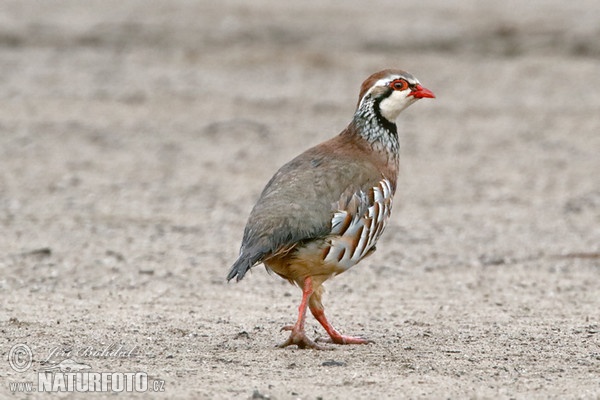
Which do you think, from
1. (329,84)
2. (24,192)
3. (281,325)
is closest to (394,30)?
(329,84)

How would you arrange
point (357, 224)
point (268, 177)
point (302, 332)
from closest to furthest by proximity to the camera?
point (302, 332) → point (357, 224) → point (268, 177)

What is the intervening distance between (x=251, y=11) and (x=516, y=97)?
574cm

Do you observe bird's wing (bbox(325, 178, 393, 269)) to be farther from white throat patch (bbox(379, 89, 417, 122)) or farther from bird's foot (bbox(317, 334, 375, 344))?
white throat patch (bbox(379, 89, 417, 122))

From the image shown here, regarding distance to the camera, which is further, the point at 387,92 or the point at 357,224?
the point at 387,92

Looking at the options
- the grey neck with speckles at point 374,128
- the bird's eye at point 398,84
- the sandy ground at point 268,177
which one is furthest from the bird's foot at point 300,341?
the bird's eye at point 398,84

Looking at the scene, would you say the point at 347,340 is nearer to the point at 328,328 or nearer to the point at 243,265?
the point at 328,328

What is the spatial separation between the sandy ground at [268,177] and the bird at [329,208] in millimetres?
539

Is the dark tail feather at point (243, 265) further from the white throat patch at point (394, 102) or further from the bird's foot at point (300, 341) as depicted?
the white throat patch at point (394, 102)

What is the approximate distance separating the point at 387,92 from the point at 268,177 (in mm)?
6547

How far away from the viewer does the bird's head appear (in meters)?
8.83

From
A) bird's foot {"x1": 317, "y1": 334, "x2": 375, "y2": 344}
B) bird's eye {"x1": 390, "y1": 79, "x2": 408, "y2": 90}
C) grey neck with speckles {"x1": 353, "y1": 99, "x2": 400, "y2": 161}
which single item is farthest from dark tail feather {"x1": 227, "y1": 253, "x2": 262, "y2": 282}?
bird's eye {"x1": 390, "y1": 79, "x2": 408, "y2": 90}

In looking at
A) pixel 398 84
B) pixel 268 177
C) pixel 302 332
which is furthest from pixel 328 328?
pixel 268 177

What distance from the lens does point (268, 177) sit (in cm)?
1530

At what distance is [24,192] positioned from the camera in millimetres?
14188
